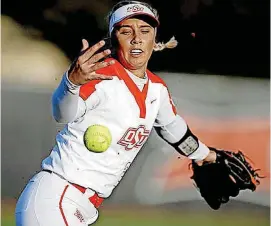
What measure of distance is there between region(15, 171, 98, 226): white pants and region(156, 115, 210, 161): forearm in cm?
60

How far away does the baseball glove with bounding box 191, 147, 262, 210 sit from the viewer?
3.63m

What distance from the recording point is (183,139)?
337 cm

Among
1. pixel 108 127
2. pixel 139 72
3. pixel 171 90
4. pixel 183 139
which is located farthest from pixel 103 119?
pixel 171 90

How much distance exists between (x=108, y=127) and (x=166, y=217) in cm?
89

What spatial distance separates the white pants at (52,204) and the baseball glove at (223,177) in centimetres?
92

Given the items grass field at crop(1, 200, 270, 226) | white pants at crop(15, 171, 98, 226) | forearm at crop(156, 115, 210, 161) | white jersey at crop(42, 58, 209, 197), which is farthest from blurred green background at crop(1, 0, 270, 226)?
white pants at crop(15, 171, 98, 226)

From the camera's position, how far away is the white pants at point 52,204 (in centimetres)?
268

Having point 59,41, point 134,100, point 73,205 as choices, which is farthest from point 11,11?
point 73,205

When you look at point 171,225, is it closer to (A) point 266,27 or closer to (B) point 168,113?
(B) point 168,113

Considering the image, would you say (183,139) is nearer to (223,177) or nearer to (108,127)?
(223,177)

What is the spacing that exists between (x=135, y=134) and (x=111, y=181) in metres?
0.21

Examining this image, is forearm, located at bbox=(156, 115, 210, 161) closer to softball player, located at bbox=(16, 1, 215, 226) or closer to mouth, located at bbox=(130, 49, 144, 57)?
softball player, located at bbox=(16, 1, 215, 226)

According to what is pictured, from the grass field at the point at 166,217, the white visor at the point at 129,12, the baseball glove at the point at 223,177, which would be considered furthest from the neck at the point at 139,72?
the grass field at the point at 166,217

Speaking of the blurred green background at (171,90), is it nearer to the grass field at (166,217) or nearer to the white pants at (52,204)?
the grass field at (166,217)
